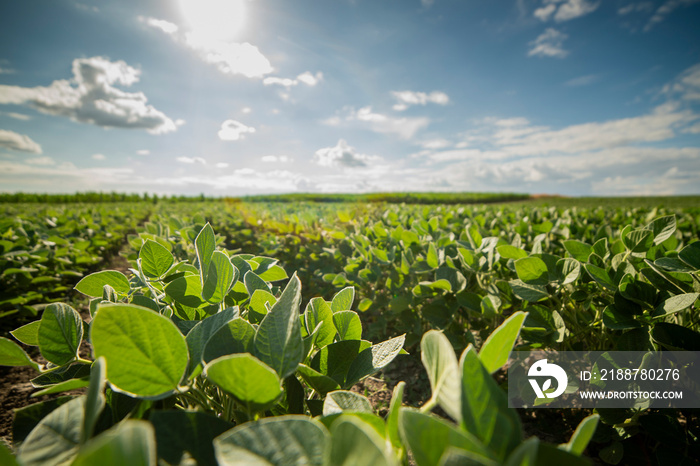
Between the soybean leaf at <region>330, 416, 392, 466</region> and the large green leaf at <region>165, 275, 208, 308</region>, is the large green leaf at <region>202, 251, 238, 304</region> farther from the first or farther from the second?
the soybean leaf at <region>330, 416, 392, 466</region>

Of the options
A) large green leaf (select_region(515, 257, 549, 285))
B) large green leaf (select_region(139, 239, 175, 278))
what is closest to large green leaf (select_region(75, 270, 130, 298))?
large green leaf (select_region(139, 239, 175, 278))

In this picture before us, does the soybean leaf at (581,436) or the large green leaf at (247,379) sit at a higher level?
the large green leaf at (247,379)

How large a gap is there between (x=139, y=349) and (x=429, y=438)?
47cm

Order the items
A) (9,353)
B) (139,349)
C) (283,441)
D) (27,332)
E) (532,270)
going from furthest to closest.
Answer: (532,270), (27,332), (9,353), (139,349), (283,441)

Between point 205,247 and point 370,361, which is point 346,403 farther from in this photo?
point 205,247

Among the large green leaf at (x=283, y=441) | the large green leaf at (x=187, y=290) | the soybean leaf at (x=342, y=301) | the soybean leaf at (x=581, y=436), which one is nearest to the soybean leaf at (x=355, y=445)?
the large green leaf at (x=283, y=441)

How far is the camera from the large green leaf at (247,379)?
17.7 inches

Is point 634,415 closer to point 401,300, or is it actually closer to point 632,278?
point 632,278

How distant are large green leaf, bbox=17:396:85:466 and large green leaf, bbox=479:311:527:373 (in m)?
0.60

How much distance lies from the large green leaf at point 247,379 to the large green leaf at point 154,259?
0.59 metres

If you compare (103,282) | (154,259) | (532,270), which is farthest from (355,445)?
(532,270)

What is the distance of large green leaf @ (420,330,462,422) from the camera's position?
0.45m

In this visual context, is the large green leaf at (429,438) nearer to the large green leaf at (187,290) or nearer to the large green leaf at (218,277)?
the large green leaf at (218,277)

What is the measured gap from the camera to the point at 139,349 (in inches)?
20.9
